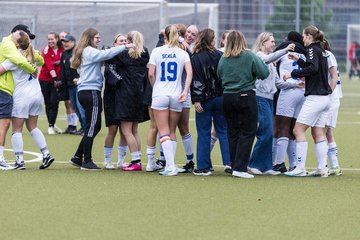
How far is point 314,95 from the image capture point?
12.7 meters

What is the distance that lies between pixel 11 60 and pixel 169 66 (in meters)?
1.99

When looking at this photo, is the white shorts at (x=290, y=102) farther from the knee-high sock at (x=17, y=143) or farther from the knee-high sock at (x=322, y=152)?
the knee-high sock at (x=17, y=143)

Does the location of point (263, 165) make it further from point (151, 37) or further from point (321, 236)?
point (151, 37)

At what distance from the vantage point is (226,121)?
13.0 metres

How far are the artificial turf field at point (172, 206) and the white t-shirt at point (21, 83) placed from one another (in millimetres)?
962

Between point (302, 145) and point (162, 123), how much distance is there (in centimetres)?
172

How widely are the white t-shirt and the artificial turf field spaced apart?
3.15 ft

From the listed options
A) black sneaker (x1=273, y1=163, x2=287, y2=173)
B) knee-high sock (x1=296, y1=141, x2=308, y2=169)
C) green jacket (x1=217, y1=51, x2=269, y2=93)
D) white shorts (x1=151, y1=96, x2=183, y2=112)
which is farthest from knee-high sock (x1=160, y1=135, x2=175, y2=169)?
knee-high sock (x1=296, y1=141, x2=308, y2=169)

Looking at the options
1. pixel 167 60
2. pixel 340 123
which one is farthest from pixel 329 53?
pixel 340 123

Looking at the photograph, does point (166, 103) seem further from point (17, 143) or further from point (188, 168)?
point (17, 143)

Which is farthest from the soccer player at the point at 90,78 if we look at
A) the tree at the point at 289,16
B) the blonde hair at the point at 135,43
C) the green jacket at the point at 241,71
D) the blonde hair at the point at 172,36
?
the tree at the point at 289,16

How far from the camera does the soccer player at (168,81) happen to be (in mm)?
12750

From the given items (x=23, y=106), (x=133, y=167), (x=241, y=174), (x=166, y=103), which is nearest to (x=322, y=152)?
(x=241, y=174)

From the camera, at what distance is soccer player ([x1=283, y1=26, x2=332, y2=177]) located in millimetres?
12492
